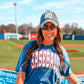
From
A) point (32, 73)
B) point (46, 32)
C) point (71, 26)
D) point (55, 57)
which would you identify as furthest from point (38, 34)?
point (71, 26)

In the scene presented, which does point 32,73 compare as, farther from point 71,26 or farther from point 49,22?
point 71,26

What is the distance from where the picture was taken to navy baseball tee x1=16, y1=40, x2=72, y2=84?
1.22 m

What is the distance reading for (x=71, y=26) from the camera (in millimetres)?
59375

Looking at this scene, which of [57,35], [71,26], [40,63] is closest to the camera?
[40,63]

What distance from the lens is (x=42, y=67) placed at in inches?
48.2

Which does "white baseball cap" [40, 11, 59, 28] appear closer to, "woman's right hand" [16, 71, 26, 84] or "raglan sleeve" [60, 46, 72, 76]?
"raglan sleeve" [60, 46, 72, 76]

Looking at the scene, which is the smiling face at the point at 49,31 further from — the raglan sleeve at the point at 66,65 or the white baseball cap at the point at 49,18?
the raglan sleeve at the point at 66,65

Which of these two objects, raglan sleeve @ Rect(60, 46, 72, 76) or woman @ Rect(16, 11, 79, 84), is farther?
raglan sleeve @ Rect(60, 46, 72, 76)

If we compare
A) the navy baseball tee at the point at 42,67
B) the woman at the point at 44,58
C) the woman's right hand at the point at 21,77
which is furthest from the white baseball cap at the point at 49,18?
the woman's right hand at the point at 21,77

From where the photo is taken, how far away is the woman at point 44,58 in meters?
1.23

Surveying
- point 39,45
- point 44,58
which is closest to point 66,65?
point 44,58

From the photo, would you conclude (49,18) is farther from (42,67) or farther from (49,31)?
(42,67)

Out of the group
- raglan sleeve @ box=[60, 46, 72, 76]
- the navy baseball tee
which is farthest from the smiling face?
raglan sleeve @ box=[60, 46, 72, 76]

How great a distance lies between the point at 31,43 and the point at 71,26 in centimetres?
6049
